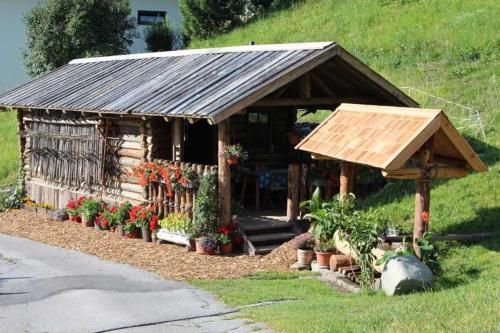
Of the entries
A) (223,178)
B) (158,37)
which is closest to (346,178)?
(223,178)

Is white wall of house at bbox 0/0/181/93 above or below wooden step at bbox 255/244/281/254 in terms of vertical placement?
above

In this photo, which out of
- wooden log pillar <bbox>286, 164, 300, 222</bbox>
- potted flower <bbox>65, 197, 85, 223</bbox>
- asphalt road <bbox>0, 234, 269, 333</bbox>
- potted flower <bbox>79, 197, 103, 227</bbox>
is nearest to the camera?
asphalt road <bbox>0, 234, 269, 333</bbox>

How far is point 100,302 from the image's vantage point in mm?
11469

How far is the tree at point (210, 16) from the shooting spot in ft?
127

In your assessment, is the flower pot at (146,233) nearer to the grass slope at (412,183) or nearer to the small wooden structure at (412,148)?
the grass slope at (412,183)

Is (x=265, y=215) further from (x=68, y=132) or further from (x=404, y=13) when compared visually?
(x=404, y=13)

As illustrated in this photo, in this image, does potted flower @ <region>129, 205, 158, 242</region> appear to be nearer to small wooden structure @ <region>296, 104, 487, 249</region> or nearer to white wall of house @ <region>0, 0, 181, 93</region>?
small wooden structure @ <region>296, 104, 487, 249</region>

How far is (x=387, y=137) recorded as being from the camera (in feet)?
40.2

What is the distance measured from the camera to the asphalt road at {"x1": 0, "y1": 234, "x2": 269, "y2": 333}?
10164 millimetres

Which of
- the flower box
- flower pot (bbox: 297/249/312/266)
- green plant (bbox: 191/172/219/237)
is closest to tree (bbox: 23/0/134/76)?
the flower box

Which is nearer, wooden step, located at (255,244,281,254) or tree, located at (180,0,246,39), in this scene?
wooden step, located at (255,244,281,254)

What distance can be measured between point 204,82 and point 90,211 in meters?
4.72

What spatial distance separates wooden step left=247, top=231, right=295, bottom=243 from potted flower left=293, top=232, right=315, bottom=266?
1.03m

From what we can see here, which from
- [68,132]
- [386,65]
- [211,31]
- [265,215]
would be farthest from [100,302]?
[211,31]
